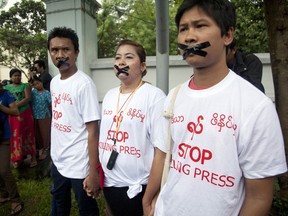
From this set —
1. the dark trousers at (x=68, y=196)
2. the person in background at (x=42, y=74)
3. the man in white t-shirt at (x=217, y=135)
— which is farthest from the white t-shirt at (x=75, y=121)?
the person in background at (x=42, y=74)

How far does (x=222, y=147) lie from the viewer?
3.79 feet

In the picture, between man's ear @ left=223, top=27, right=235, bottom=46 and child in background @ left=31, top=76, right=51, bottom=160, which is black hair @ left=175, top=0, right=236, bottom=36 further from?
child in background @ left=31, top=76, right=51, bottom=160

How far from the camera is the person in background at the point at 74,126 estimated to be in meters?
2.10

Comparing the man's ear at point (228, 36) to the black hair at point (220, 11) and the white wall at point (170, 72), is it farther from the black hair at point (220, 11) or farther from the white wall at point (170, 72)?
the white wall at point (170, 72)

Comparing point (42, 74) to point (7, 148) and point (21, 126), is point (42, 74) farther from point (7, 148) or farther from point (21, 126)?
point (7, 148)

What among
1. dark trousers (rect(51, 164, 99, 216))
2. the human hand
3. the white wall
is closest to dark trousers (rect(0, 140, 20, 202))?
dark trousers (rect(51, 164, 99, 216))

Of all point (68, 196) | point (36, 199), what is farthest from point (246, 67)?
point (36, 199)

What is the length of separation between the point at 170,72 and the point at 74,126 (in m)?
2.76

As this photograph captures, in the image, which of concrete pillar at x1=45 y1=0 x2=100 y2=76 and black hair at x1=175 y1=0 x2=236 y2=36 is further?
concrete pillar at x1=45 y1=0 x2=100 y2=76

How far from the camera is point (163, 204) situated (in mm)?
1374

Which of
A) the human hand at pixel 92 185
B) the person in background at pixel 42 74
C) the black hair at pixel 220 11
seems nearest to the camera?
the black hair at pixel 220 11

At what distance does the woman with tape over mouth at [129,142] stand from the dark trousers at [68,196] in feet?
1.00

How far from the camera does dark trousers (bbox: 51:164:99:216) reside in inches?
85.6

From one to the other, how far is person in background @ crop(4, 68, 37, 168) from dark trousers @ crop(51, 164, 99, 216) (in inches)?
89.7
